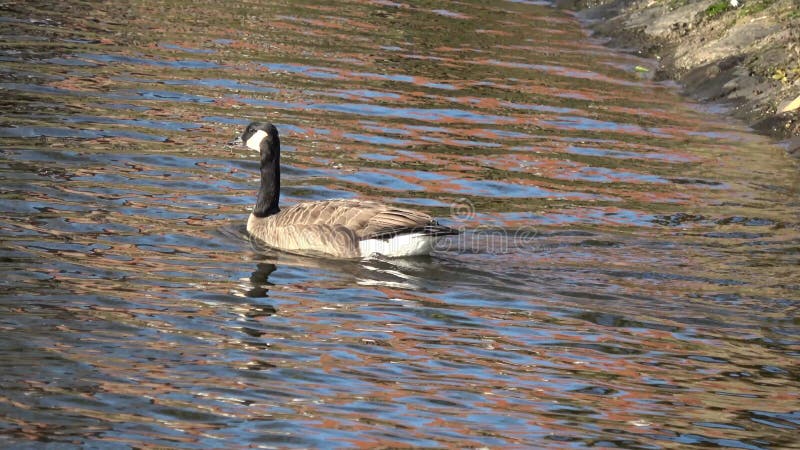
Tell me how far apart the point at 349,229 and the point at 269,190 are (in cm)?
147

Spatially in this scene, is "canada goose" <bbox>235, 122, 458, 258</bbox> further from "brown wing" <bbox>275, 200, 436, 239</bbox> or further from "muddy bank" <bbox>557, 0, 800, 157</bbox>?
"muddy bank" <bbox>557, 0, 800, 157</bbox>

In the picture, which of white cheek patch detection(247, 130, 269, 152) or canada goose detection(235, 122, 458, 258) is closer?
canada goose detection(235, 122, 458, 258)

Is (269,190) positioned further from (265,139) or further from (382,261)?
(382,261)

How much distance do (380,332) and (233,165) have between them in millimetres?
6980

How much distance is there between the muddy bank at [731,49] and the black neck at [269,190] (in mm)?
8863

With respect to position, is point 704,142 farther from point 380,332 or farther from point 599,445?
point 599,445

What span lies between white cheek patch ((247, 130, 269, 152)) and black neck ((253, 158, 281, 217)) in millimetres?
236

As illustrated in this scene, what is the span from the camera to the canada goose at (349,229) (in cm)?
1370

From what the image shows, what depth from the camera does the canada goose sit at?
45.0 ft

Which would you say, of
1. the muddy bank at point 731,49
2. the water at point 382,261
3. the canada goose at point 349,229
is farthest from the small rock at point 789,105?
the canada goose at point 349,229

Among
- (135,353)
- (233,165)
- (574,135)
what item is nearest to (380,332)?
(135,353)

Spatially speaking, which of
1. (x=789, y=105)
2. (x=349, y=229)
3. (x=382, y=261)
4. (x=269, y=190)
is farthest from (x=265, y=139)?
(x=789, y=105)

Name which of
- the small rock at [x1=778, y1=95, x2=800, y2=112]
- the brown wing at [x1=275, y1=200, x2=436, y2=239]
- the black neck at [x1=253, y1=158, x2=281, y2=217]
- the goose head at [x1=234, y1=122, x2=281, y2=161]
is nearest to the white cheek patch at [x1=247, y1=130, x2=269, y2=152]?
the goose head at [x1=234, y1=122, x2=281, y2=161]

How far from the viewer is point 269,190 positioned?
14984 millimetres
